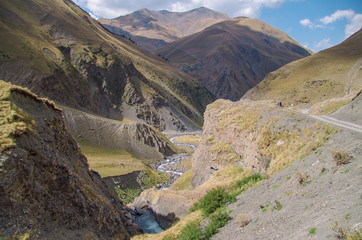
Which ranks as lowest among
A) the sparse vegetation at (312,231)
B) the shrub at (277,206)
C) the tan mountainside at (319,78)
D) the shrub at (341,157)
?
the shrub at (277,206)

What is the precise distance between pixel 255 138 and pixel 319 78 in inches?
2690

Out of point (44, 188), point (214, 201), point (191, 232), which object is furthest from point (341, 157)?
point (44, 188)

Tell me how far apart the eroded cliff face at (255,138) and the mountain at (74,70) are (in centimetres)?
6666

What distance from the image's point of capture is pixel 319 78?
82.9m

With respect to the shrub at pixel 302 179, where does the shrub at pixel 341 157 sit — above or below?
above

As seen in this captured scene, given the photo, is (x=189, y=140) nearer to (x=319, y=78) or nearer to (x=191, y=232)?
(x=319, y=78)

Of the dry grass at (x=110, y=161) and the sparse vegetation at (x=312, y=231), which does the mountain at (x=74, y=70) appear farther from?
the sparse vegetation at (x=312, y=231)

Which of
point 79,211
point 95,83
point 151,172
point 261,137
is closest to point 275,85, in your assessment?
point 151,172

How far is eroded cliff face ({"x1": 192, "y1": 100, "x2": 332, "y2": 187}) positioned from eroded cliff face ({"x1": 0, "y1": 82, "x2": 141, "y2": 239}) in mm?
11941

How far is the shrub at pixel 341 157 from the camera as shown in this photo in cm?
1277

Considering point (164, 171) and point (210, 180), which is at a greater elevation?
point (210, 180)

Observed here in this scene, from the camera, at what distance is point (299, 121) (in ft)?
71.0

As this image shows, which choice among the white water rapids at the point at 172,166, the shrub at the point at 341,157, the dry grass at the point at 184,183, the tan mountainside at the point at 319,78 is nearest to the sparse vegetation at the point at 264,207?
the shrub at the point at 341,157

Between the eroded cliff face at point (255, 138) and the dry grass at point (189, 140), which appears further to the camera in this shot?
the dry grass at point (189, 140)
